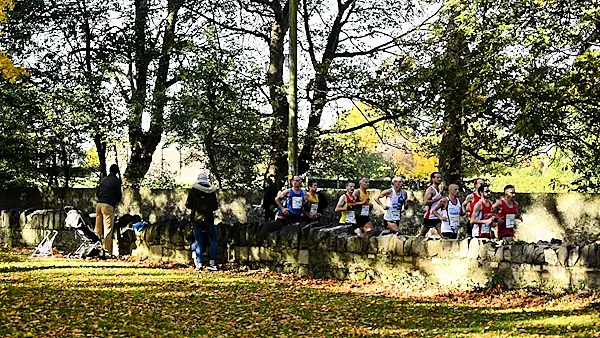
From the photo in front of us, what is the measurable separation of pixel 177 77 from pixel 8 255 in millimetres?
8489

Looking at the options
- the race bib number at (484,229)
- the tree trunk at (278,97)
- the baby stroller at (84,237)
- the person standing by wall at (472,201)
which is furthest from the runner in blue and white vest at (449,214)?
the tree trunk at (278,97)

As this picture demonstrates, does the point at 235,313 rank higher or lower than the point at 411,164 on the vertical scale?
lower

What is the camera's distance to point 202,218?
15.4 m

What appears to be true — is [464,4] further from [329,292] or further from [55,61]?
[55,61]

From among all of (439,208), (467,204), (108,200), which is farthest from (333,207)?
(439,208)

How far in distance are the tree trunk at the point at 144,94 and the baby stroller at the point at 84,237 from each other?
7551 millimetres

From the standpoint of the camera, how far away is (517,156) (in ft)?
65.6

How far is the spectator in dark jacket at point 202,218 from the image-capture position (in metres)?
15.4

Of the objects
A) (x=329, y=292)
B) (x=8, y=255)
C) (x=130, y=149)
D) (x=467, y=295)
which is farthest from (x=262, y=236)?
(x=130, y=149)

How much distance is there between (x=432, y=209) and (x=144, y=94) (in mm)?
12612

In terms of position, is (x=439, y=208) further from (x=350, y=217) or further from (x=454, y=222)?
(x=350, y=217)

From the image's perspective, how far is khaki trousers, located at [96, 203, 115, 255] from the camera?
57.0 ft

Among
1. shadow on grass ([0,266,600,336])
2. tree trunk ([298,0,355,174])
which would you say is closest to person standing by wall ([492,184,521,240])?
shadow on grass ([0,266,600,336])

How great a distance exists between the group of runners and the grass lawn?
6.40 feet
